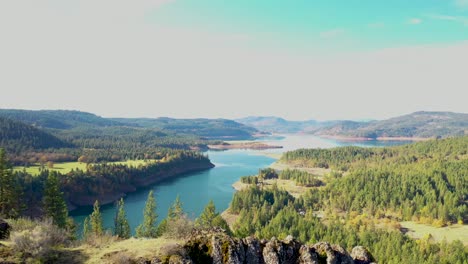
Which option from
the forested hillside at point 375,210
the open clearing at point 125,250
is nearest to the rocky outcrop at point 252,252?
the open clearing at point 125,250

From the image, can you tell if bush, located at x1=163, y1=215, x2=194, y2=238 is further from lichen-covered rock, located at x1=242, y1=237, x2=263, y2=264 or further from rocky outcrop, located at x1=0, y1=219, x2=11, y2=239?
rocky outcrop, located at x1=0, y1=219, x2=11, y2=239

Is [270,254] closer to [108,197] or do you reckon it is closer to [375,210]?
[375,210]

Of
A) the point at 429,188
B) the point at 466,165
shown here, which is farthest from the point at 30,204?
the point at 466,165

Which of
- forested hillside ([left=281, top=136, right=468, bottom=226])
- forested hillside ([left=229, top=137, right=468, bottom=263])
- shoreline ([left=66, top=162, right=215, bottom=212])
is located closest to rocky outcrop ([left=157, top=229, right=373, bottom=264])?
forested hillside ([left=229, top=137, right=468, bottom=263])

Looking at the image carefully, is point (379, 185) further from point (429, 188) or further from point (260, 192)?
point (260, 192)

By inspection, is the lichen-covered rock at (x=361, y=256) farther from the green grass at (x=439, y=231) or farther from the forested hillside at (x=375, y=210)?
the green grass at (x=439, y=231)

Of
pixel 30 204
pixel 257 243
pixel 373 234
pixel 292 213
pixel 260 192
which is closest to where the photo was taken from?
pixel 257 243

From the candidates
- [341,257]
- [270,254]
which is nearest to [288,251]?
[270,254]
